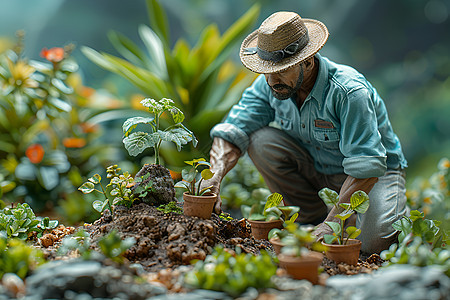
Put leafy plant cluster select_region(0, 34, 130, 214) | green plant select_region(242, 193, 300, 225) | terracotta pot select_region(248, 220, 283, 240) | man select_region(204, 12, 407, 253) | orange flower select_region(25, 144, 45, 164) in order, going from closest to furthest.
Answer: green plant select_region(242, 193, 300, 225)
man select_region(204, 12, 407, 253)
terracotta pot select_region(248, 220, 283, 240)
leafy plant cluster select_region(0, 34, 130, 214)
orange flower select_region(25, 144, 45, 164)

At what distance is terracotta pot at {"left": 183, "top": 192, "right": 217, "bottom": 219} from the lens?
1914 mm

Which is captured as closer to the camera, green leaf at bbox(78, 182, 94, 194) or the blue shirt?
green leaf at bbox(78, 182, 94, 194)

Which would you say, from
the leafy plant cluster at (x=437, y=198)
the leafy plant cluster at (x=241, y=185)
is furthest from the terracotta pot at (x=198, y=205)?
the leafy plant cluster at (x=437, y=198)

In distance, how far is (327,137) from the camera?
2369mm

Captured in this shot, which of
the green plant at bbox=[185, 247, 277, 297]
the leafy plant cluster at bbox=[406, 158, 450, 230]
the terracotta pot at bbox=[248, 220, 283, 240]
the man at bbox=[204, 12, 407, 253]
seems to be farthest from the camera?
the leafy plant cluster at bbox=[406, 158, 450, 230]

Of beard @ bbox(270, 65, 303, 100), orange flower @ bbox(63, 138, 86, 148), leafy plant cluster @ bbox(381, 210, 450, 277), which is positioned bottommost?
orange flower @ bbox(63, 138, 86, 148)

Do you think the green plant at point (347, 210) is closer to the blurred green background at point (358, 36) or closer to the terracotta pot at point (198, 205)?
the terracotta pot at point (198, 205)

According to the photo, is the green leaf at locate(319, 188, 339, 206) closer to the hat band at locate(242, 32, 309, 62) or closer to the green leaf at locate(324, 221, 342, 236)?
the green leaf at locate(324, 221, 342, 236)

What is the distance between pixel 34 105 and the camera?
340 centimetres

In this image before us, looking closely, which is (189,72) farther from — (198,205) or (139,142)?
(198,205)

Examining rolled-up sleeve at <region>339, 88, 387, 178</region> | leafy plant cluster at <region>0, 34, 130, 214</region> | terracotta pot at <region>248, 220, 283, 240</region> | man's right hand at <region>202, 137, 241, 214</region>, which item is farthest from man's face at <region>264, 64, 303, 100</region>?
leafy plant cluster at <region>0, 34, 130, 214</region>

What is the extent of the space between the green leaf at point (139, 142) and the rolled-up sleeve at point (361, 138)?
93 centimetres

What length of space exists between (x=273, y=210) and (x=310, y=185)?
1.02 metres

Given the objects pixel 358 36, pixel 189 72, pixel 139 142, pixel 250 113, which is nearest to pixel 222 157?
pixel 250 113
